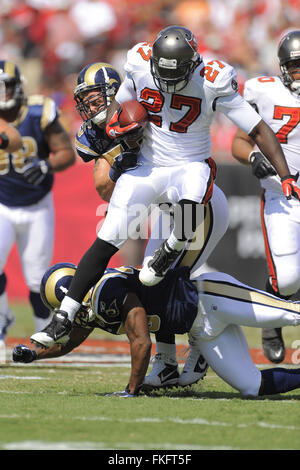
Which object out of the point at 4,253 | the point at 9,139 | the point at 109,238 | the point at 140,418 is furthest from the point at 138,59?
the point at 4,253

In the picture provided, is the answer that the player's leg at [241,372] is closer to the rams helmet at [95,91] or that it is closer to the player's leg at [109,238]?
the player's leg at [109,238]

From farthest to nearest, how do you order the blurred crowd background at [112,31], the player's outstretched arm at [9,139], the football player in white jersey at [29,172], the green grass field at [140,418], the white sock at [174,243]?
the blurred crowd background at [112,31], the football player in white jersey at [29,172], the player's outstretched arm at [9,139], the white sock at [174,243], the green grass field at [140,418]

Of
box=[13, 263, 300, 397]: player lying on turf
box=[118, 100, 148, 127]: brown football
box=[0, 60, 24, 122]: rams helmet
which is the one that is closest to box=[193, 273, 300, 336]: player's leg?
box=[13, 263, 300, 397]: player lying on turf

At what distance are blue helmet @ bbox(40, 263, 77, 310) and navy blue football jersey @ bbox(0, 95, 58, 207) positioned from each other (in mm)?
2013

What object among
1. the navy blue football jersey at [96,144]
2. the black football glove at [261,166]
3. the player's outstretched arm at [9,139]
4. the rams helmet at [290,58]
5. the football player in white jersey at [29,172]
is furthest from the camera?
the football player in white jersey at [29,172]

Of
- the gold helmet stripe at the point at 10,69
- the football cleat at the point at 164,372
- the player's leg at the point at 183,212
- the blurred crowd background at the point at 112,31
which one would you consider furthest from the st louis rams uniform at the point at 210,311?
the blurred crowd background at the point at 112,31

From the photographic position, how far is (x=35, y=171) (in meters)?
6.22

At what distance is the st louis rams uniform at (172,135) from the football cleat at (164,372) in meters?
0.68

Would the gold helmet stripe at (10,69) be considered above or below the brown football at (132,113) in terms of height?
below

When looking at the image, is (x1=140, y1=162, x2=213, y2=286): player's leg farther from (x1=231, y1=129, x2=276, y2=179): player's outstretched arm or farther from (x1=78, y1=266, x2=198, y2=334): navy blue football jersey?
(x1=231, y1=129, x2=276, y2=179): player's outstretched arm

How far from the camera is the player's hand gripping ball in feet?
14.3

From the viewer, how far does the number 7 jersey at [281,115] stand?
534cm

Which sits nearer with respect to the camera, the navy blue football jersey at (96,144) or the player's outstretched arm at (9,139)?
the navy blue football jersey at (96,144)

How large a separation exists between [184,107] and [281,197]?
50.8 inches
